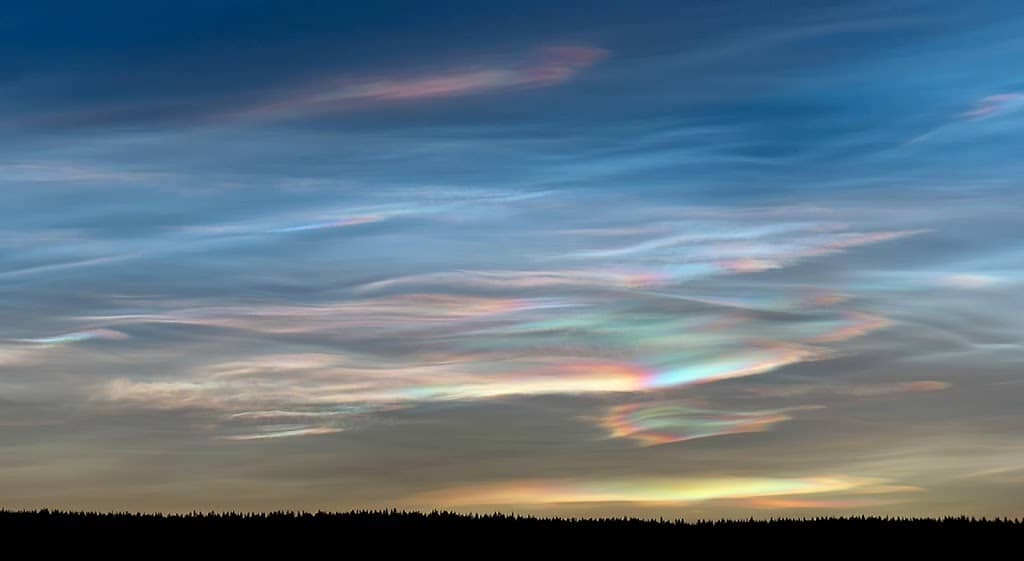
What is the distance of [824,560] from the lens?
178 ft

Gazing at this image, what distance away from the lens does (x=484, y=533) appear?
187 feet

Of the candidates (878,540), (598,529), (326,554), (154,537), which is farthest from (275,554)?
(878,540)

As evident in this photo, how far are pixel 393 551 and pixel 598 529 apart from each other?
9.90 m

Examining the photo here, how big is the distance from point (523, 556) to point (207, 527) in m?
12.2

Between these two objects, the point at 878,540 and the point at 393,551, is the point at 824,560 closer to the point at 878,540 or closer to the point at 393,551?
the point at 878,540

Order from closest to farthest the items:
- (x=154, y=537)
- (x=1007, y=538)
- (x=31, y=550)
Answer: (x=31, y=550) < (x=154, y=537) < (x=1007, y=538)

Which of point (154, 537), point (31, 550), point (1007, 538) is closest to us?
point (31, 550)

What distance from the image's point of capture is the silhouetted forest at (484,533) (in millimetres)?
53719

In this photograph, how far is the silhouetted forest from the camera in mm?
53719

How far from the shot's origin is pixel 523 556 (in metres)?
52.8

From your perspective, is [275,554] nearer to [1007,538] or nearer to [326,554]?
[326,554]

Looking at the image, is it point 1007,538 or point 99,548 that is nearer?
point 99,548

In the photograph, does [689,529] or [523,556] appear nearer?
[523,556]

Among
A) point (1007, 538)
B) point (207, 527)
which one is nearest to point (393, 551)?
point (207, 527)
